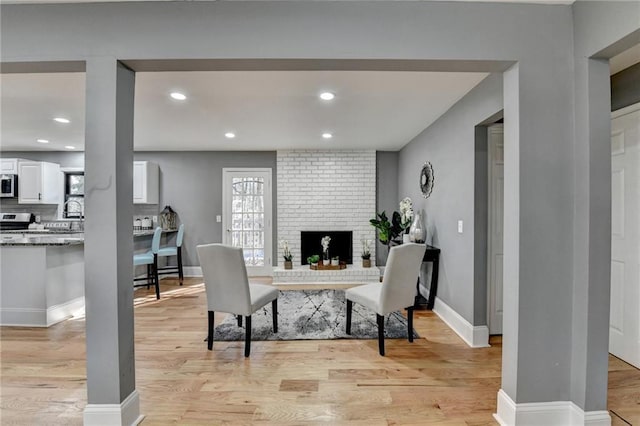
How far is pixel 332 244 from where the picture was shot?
225 inches

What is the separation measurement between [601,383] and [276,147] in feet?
15.8

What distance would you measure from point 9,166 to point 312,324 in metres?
6.18

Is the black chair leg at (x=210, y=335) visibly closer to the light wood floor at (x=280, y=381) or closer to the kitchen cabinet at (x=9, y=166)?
the light wood floor at (x=280, y=381)

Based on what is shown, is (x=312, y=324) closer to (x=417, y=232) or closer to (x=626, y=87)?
(x=417, y=232)

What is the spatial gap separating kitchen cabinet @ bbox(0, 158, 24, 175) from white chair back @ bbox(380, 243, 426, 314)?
669cm

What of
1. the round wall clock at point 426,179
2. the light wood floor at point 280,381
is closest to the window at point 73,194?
the light wood floor at point 280,381

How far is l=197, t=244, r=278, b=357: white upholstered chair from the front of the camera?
2555 mm

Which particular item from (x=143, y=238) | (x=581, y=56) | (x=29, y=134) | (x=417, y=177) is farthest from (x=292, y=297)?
(x=29, y=134)

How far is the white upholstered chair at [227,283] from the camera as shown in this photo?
255 cm

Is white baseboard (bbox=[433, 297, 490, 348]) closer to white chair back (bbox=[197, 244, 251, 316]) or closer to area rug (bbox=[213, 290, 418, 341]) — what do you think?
area rug (bbox=[213, 290, 418, 341])

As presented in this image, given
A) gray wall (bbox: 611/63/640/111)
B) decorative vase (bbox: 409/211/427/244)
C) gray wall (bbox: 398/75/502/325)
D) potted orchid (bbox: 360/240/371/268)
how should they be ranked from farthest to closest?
potted orchid (bbox: 360/240/371/268)
decorative vase (bbox: 409/211/427/244)
gray wall (bbox: 398/75/502/325)
gray wall (bbox: 611/63/640/111)

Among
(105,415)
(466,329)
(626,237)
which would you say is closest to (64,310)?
(105,415)

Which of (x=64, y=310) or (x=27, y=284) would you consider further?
(x=64, y=310)

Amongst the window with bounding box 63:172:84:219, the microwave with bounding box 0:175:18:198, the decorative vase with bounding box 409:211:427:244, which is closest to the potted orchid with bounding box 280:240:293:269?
the decorative vase with bounding box 409:211:427:244
